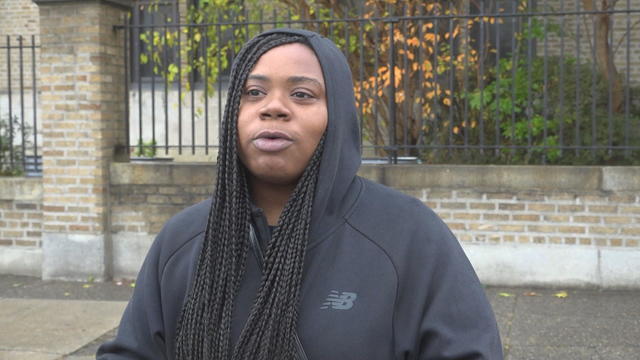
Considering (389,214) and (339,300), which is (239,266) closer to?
(339,300)

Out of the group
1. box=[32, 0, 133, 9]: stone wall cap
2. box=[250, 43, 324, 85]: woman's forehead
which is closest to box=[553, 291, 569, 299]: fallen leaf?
box=[32, 0, 133, 9]: stone wall cap

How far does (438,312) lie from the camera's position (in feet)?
5.76

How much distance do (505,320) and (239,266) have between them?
4.49 m

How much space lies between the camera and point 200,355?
182 cm

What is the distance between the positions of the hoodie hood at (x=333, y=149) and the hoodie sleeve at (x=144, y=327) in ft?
1.36

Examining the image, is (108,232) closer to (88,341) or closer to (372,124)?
(88,341)

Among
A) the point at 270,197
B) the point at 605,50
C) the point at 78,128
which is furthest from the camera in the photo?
the point at 605,50

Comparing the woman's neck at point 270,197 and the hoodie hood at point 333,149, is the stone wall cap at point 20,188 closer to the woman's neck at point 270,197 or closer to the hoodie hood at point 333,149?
the woman's neck at point 270,197

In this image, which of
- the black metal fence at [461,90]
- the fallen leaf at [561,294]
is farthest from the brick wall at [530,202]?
the fallen leaf at [561,294]

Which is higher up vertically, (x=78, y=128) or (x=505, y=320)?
(x=78, y=128)

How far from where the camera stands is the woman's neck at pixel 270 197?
6.18 feet

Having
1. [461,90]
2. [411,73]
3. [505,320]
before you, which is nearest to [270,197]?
[505,320]

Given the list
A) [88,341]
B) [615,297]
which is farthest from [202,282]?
[615,297]

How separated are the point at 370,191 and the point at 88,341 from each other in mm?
4199
